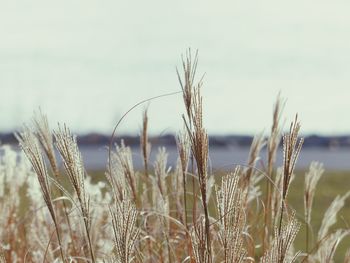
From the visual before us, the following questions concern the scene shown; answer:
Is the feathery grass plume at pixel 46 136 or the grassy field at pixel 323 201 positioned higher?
the feathery grass plume at pixel 46 136

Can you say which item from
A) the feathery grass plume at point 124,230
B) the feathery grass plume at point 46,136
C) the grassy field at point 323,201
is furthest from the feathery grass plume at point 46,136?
the grassy field at point 323,201

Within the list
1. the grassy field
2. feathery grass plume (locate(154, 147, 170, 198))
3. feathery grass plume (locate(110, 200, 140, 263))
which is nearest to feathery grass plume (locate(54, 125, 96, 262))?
feathery grass plume (locate(110, 200, 140, 263))

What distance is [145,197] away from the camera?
3441 mm

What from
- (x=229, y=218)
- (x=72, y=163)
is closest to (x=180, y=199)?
(x=72, y=163)

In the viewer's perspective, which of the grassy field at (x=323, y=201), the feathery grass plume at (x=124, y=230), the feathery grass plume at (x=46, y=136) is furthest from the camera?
the grassy field at (x=323, y=201)

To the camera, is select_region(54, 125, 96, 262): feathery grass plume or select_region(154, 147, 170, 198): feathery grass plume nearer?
select_region(54, 125, 96, 262): feathery grass plume

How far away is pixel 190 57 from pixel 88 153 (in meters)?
124

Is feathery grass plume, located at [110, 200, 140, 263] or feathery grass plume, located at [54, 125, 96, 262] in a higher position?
feathery grass plume, located at [54, 125, 96, 262]

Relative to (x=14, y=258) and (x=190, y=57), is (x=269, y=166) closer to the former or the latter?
(x=190, y=57)

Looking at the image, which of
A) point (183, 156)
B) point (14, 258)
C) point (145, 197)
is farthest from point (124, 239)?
point (14, 258)

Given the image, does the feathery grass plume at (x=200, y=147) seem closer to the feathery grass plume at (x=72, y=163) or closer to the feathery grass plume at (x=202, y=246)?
the feathery grass plume at (x=202, y=246)

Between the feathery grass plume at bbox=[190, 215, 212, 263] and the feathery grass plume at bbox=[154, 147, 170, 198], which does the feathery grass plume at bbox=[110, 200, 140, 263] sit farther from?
the feathery grass plume at bbox=[154, 147, 170, 198]

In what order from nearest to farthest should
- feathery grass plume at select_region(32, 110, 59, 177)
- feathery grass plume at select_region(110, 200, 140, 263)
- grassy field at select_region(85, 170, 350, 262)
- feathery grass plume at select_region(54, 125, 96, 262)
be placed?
feathery grass plume at select_region(110, 200, 140, 263), feathery grass plume at select_region(54, 125, 96, 262), feathery grass plume at select_region(32, 110, 59, 177), grassy field at select_region(85, 170, 350, 262)

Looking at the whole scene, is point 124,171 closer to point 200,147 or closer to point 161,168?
point 161,168
